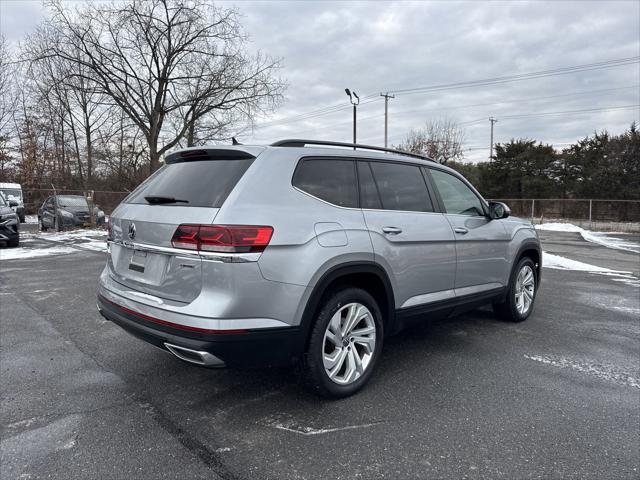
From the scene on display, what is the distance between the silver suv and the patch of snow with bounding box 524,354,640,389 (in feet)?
3.06

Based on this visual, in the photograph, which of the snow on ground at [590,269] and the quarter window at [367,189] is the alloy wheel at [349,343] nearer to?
the quarter window at [367,189]

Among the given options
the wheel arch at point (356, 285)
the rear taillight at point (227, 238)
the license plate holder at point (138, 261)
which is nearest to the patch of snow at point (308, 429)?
the wheel arch at point (356, 285)

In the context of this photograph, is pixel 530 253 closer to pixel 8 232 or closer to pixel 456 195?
pixel 456 195

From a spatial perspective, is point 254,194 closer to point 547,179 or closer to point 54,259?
point 54,259

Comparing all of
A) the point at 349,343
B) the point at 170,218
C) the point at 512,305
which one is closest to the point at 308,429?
the point at 349,343

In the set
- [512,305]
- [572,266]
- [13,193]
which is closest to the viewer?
[512,305]

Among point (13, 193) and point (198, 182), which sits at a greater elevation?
point (13, 193)

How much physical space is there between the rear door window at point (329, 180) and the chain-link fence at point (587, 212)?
956 inches

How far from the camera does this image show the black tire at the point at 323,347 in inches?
114

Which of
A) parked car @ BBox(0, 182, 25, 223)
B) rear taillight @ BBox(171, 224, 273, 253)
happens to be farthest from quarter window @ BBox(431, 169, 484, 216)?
parked car @ BBox(0, 182, 25, 223)

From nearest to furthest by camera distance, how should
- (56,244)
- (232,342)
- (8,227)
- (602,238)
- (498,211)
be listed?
(232,342) < (498,211) < (8,227) < (56,244) < (602,238)

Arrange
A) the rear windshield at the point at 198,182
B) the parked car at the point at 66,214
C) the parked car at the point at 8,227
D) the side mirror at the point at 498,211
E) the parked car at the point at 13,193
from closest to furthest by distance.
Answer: the rear windshield at the point at 198,182
the side mirror at the point at 498,211
the parked car at the point at 8,227
the parked car at the point at 66,214
the parked car at the point at 13,193

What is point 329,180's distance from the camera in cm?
321

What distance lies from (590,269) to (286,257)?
9176mm
